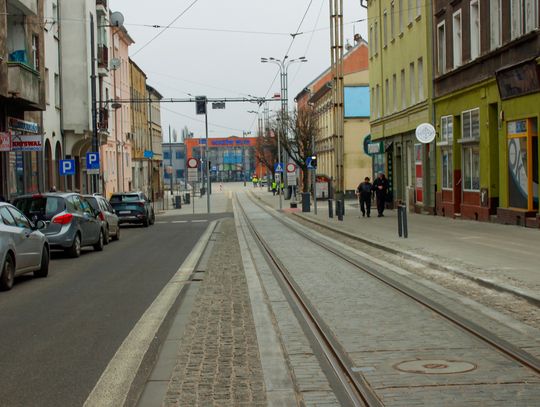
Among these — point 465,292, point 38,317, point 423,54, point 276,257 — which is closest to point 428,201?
point 423,54

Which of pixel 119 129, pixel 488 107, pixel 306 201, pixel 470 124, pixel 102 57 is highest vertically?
pixel 102 57

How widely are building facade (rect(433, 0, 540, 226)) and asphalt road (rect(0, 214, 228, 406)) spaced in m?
10.4

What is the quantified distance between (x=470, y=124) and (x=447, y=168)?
3.70 metres

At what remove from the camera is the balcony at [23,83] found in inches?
1073

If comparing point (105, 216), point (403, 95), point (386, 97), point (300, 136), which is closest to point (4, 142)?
point (105, 216)

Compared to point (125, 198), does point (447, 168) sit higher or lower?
higher

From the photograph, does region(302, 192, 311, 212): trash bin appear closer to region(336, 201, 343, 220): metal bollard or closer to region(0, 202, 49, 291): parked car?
region(336, 201, 343, 220): metal bollard

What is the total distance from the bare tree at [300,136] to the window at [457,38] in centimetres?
4216

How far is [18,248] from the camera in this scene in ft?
44.6

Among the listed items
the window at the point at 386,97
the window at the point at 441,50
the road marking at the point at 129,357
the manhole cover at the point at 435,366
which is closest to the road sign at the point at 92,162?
the window at the point at 441,50

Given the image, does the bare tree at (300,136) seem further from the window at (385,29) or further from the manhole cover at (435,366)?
the manhole cover at (435,366)

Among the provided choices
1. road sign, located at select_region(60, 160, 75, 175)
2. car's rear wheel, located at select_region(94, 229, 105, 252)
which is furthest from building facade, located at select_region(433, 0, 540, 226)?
road sign, located at select_region(60, 160, 75, 175)

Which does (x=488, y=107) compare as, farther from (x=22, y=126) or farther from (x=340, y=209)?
(x=22, y=126)

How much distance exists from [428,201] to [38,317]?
89.3 ft
